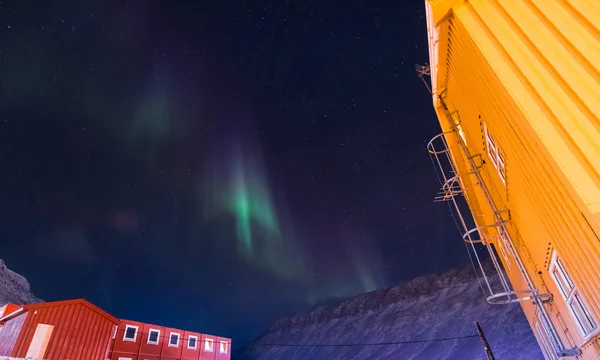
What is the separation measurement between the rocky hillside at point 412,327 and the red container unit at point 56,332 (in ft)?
145

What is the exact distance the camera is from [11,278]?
334 feet

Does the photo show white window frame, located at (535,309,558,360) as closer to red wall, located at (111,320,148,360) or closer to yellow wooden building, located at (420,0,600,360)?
yellow wooden building, located at (420,0,600,360)

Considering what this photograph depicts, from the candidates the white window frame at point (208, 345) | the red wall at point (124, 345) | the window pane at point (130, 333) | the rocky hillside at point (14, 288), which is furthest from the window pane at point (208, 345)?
the rocky hillside at point (14, 288)

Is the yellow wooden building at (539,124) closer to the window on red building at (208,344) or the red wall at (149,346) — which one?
Answer: the red wall at (149,346)

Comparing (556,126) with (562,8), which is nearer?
(556,126)

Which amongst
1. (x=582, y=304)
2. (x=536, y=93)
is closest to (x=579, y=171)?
(x=536, y=93)

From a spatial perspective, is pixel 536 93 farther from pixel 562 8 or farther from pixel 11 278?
pixel 11 278

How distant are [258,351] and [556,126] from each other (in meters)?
132

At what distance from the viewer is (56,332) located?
22906 millimetres

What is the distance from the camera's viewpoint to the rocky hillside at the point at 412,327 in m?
51.9

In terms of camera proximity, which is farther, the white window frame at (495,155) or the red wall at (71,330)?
the red wall at (71,330)

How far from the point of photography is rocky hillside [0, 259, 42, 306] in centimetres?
9312

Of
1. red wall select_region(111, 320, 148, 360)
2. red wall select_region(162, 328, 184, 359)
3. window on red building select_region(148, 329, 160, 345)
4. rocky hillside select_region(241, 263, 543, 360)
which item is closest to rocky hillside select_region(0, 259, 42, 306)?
rocky hillside select_region(241, 263, 543, 360)

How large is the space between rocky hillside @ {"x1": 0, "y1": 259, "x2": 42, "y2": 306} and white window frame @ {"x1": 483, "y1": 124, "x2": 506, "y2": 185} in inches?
4604
